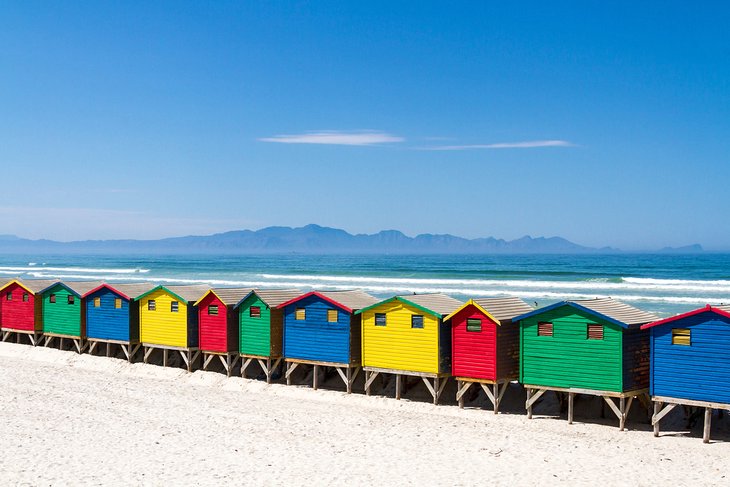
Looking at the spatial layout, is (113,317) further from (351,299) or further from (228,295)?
(351,299)

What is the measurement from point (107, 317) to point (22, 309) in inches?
253

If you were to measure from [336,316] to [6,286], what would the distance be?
2043 cm

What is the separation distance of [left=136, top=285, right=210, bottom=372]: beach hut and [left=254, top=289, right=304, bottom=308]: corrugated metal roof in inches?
142

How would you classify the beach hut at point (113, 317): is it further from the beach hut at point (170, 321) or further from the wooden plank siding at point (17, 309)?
the wooden plank siding at point (17, 309)

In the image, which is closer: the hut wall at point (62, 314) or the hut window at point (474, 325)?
the hut window at point (474, 325)

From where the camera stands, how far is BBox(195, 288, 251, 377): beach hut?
3322 centimetres

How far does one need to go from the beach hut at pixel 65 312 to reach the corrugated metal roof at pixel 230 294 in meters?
8.16

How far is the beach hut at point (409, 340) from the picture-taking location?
91.7ft

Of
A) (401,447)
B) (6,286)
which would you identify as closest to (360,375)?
(401,447)

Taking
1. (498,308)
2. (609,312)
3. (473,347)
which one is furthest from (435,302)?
(609,312)

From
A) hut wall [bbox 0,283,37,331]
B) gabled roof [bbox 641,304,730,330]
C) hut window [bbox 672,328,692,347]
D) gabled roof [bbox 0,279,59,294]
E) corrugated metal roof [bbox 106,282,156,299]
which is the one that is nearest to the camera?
gabled roof [bbox 641,304,730,330]

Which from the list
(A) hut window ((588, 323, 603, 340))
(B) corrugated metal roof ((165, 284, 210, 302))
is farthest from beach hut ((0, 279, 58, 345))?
(A) hut window ((588, 323, 603, 340))

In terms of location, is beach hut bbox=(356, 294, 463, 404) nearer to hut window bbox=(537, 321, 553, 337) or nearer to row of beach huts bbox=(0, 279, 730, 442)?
row of beach huts bbox=(0, 279, 730, 442)

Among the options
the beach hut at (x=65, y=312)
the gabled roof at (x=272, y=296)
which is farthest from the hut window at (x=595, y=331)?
the beach hut at (x=65, y=312)
